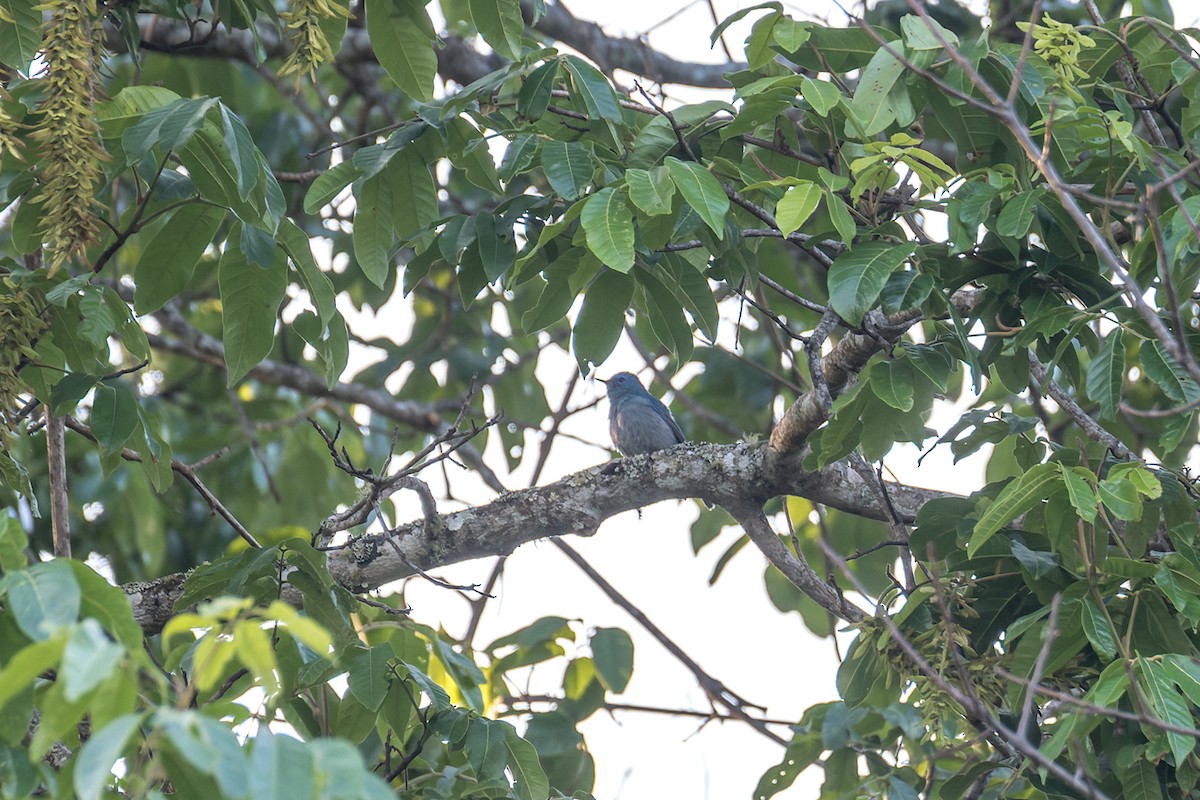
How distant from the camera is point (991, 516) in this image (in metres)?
2.92

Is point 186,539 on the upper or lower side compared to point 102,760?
upper

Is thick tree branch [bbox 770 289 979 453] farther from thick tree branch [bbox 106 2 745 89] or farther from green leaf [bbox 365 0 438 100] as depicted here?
thick tree branch [bbox 106 2 745 89]

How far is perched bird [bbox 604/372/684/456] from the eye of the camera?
7.23 metres

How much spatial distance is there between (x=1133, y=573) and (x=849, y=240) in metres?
1.06

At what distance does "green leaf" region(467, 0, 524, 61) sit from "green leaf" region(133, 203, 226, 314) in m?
0.89

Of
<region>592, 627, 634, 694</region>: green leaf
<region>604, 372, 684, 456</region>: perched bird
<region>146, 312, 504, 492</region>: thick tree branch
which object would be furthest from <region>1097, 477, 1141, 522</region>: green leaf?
<region>604, 372, 684, 456</region>: perched bird

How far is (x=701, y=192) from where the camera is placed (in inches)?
115

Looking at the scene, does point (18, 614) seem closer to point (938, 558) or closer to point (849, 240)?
point (849, 240)

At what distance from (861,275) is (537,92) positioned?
1066mm

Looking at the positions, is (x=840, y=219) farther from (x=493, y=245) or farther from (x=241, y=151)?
(x=241, y=151)

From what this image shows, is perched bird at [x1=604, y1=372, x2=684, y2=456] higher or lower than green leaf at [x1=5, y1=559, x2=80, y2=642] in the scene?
higher

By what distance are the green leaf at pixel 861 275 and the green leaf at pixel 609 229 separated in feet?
1.70

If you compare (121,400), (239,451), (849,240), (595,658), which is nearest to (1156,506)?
(849,240)

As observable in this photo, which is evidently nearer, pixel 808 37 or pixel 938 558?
pixel 808 37
